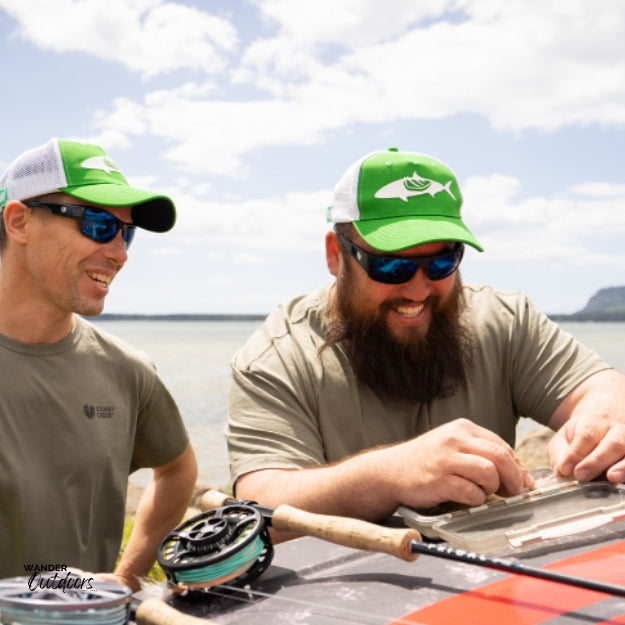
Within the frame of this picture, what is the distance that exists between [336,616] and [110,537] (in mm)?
1796

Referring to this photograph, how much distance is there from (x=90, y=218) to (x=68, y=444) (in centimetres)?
82

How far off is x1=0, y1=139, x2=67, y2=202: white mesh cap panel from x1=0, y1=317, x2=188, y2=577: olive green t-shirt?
0.53m

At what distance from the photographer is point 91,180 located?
308 centimetres

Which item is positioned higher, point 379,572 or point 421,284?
point 421,284

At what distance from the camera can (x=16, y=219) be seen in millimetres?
3059

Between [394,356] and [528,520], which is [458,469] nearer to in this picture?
[528,520]

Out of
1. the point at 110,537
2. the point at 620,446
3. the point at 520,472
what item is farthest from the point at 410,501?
the point at 110,537

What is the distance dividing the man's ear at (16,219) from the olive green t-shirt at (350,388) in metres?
Result: 0.92

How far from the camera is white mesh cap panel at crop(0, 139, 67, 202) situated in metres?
3.03

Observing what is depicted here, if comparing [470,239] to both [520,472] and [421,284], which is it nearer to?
[421,284]

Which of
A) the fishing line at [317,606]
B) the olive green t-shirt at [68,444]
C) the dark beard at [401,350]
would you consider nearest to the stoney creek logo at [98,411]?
the olive green t-shirt at [68,444]

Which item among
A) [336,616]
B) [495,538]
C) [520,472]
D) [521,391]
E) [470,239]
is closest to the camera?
[336,616]

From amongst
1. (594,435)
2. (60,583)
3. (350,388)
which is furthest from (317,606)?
(350,388)

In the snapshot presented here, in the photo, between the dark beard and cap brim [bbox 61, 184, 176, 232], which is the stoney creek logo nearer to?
cap brim [bbox 61, 184, 176, 232]
